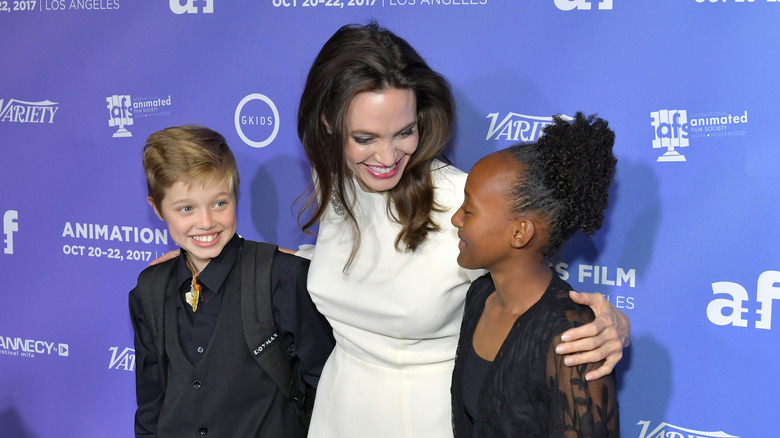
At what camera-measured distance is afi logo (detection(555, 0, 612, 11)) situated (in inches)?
80.2

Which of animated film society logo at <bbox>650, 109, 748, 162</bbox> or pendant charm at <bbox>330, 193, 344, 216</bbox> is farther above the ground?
animated film society logo at <bbox>650, 109, 748, 162</bbox>

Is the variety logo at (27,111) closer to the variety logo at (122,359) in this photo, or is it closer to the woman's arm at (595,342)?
the variety logo at (122,359)

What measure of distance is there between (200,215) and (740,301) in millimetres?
1436

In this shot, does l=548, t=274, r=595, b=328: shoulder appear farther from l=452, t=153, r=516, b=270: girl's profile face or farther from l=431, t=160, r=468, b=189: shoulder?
l=431, t=160, r=468, b=189: shoulder

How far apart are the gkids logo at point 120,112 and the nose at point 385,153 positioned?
134 cm

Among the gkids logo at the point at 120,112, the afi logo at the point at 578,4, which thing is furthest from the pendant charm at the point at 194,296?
the afi logo at the point at 578,4

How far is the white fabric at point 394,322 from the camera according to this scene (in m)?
1.75

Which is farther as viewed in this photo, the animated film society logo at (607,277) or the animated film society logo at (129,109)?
the animated film society logo at (129,109)

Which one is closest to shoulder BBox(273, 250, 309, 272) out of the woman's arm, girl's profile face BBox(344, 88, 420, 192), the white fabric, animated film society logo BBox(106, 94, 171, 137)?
the white fabric

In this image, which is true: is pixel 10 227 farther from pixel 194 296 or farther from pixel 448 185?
pixel 448 185

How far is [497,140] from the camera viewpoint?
221cm

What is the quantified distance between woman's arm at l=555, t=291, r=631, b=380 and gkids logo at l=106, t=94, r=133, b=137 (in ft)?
6.13

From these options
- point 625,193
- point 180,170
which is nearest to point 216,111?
point 180,170

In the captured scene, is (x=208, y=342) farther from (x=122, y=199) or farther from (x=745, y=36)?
(x=745, y=36)
